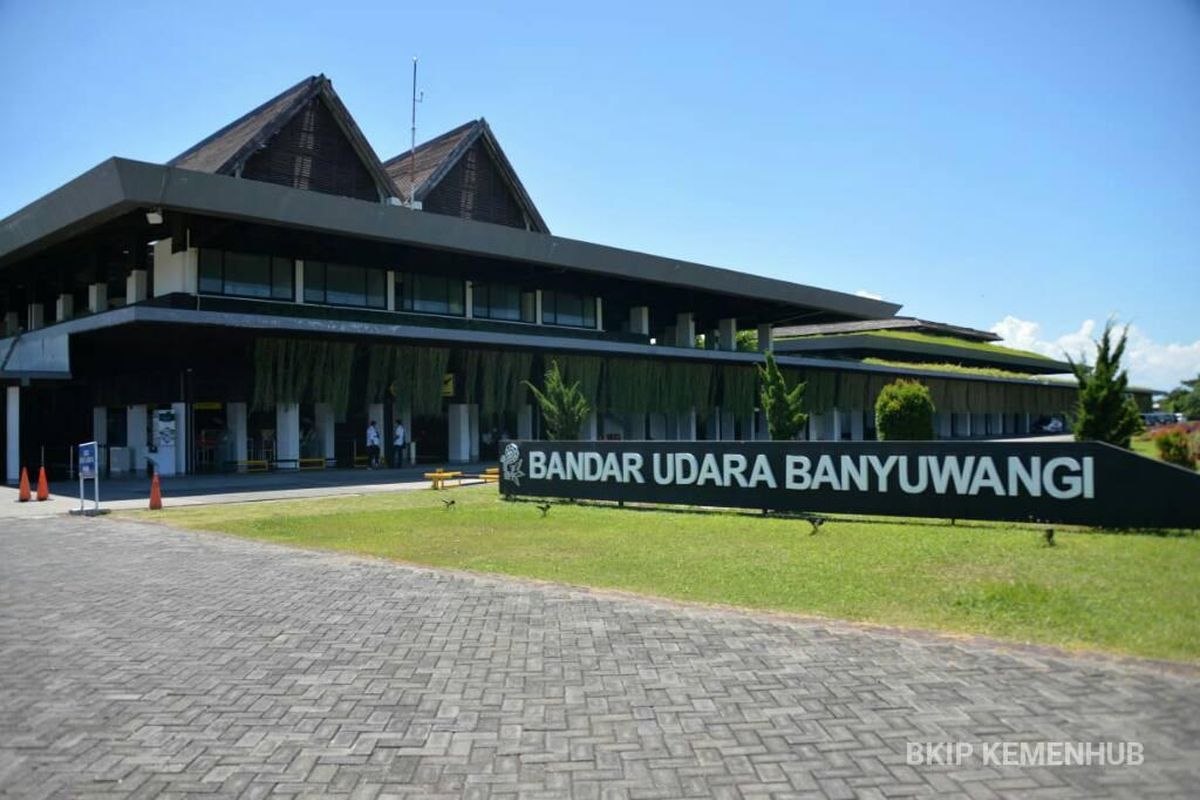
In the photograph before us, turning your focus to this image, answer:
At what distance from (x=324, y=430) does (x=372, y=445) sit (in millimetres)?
2244

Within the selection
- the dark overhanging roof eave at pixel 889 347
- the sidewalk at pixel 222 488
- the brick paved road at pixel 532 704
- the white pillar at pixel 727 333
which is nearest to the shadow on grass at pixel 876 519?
the brick paved road at pixel 532 704

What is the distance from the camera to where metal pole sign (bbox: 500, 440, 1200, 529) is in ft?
36.3

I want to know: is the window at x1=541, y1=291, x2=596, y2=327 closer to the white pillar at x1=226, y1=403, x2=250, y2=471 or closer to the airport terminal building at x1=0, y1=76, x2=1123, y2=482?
the airport terminal building at x1=0, y1=76, x2=1123, y2=482

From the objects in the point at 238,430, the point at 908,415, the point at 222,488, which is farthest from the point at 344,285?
the point at 908,415

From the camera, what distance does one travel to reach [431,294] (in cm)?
3575

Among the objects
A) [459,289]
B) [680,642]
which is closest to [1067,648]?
[680,642]

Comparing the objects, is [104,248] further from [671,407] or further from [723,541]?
[723,541]

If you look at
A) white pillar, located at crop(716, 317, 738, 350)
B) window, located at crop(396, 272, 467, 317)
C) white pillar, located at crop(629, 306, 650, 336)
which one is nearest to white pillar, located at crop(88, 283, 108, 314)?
window, located at crop(396, 272, 467, 317)

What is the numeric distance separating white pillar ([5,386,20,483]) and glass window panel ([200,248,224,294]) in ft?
22.6

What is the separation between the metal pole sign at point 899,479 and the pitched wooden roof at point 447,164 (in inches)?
1087

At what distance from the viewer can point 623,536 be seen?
1218 centimetres

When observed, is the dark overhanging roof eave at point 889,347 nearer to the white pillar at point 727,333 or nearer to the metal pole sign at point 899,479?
the white pillar at point 727,333

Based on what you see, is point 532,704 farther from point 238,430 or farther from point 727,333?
point 727,333

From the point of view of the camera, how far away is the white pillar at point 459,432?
34.5 metres
